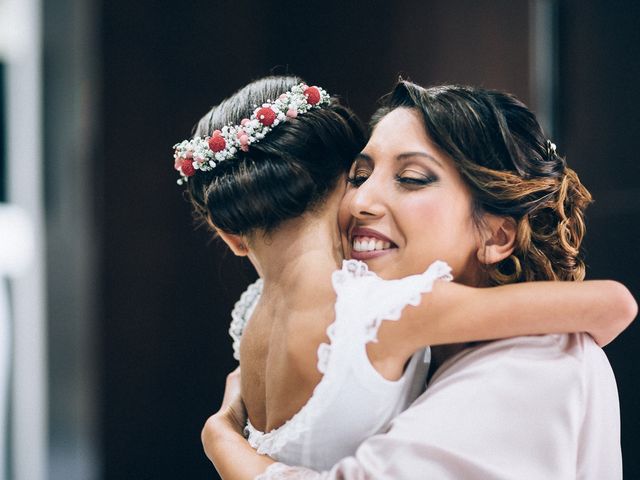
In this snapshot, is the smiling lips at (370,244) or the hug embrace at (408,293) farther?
the smiling lips at (370,244)

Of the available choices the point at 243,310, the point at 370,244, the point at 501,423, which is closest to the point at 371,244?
the point at 370,244

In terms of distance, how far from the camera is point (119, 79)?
94.6 inches

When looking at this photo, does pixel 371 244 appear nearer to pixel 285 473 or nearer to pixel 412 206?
pixel 412 206

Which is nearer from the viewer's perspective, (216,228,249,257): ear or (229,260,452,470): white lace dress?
(229,260,452,470): white lace dress

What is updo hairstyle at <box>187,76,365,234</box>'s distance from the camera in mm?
1275

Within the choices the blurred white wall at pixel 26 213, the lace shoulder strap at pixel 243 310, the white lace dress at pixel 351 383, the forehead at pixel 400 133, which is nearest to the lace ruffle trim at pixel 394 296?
the white lace dress at pixel 351 383

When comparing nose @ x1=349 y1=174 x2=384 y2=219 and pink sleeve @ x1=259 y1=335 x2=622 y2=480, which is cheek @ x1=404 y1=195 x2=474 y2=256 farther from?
pink sleeve @ x1=259 y1=335 x2=622 y2=480

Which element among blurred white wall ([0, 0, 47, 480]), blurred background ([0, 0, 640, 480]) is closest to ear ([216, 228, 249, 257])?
blurred background ([0, 0, 640, 480])

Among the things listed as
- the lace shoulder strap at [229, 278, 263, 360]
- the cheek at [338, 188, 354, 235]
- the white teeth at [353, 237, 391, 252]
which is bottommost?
the lace shoulder strap at [229, 278, 263, 360]

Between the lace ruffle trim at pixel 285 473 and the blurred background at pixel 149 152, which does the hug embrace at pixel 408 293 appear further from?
the blurred background at pixel 149 152

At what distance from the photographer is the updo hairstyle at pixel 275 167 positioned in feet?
4.18

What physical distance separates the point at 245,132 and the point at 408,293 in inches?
15.6

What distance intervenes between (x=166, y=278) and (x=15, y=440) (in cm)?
64

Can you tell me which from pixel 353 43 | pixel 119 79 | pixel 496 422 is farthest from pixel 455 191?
pixel 119 79
